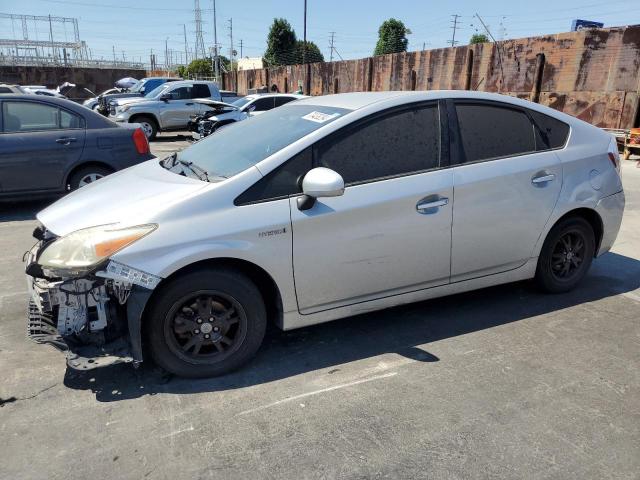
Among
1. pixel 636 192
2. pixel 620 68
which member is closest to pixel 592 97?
pixel 620 68

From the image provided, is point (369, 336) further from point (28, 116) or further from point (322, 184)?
point (28, 116)

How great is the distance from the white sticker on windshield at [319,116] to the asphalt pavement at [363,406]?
1.53 metres

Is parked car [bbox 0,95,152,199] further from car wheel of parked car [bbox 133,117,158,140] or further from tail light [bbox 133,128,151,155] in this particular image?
car wheel of parked car [bbox 133,117,158,140]

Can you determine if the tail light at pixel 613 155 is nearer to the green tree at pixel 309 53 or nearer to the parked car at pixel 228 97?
the parked car at pixel 228 97

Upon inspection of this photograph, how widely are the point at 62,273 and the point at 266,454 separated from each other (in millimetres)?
1459

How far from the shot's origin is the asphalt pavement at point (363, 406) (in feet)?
8.06

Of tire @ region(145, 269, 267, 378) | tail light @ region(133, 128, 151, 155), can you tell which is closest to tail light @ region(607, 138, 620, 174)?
tire @ region(145, 269, 267, 378)

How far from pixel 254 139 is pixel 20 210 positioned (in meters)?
5.54

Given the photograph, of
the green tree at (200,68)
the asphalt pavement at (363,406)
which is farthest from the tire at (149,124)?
the green tree at (200,68)

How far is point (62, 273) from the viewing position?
2.79 meters

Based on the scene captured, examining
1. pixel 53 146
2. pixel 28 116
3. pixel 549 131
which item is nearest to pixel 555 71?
pixel 549 131

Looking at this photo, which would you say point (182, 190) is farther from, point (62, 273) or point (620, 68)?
point (620, 68)

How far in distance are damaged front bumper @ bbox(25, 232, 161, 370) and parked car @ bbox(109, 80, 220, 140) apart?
14.7 metres

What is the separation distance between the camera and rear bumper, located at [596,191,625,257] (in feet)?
14.3
